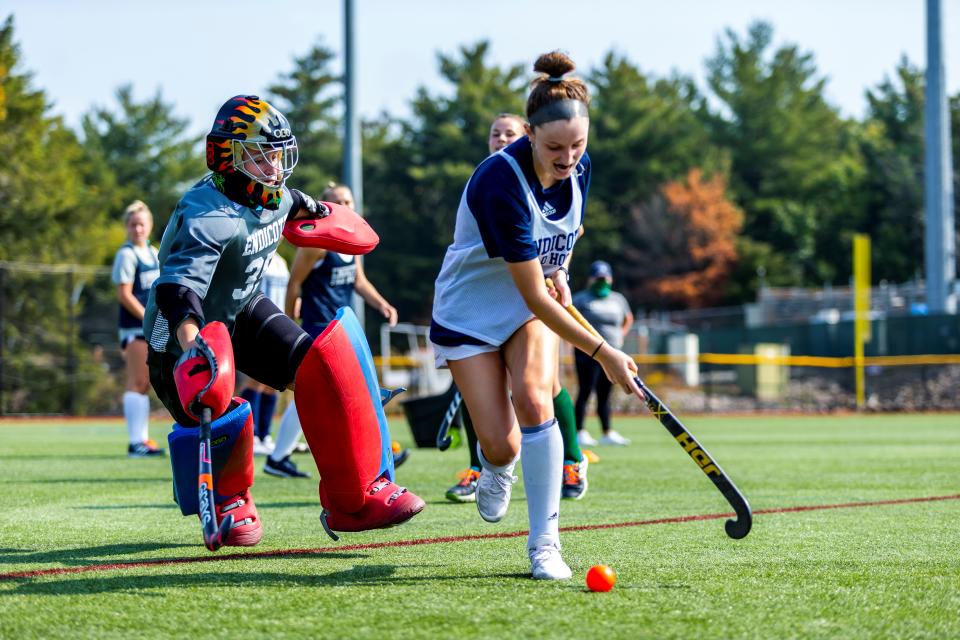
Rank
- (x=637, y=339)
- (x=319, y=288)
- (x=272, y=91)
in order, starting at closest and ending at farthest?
(x=319, y=288) < (x=637, y=339) < (x=272, y=91)

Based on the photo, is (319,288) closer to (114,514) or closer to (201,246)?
(114,514)

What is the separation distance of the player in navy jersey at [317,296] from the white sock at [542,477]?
392 centimetres

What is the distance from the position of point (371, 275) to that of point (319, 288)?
48963mm

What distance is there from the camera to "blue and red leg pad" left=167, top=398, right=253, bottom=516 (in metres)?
4.99

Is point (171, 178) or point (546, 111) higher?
point (171, 178)

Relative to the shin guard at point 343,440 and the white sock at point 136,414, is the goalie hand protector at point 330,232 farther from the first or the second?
the white sock at point 136,414

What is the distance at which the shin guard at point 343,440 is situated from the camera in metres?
4.89

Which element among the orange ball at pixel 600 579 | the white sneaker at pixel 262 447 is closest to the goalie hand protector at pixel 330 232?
the orange ball at pixel 600 579

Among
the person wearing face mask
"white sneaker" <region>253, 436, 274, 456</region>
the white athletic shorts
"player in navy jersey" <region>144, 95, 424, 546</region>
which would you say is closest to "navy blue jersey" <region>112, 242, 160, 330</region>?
"white sneaker" <region>253, 436, 274, 456</region>

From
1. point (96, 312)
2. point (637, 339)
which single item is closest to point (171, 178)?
point (637, 339)

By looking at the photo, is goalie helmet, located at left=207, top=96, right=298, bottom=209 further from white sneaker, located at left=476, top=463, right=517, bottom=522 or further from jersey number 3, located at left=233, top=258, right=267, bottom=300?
white sneaker, located at left=476, top=463, right=517, bottom=522

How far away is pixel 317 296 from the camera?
8758 millimetres

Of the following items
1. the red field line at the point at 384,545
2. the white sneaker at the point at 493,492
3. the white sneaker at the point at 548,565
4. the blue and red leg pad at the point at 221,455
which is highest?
the blue and red leg pad at the point at 221,455

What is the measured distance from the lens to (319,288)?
8766 millimetres
